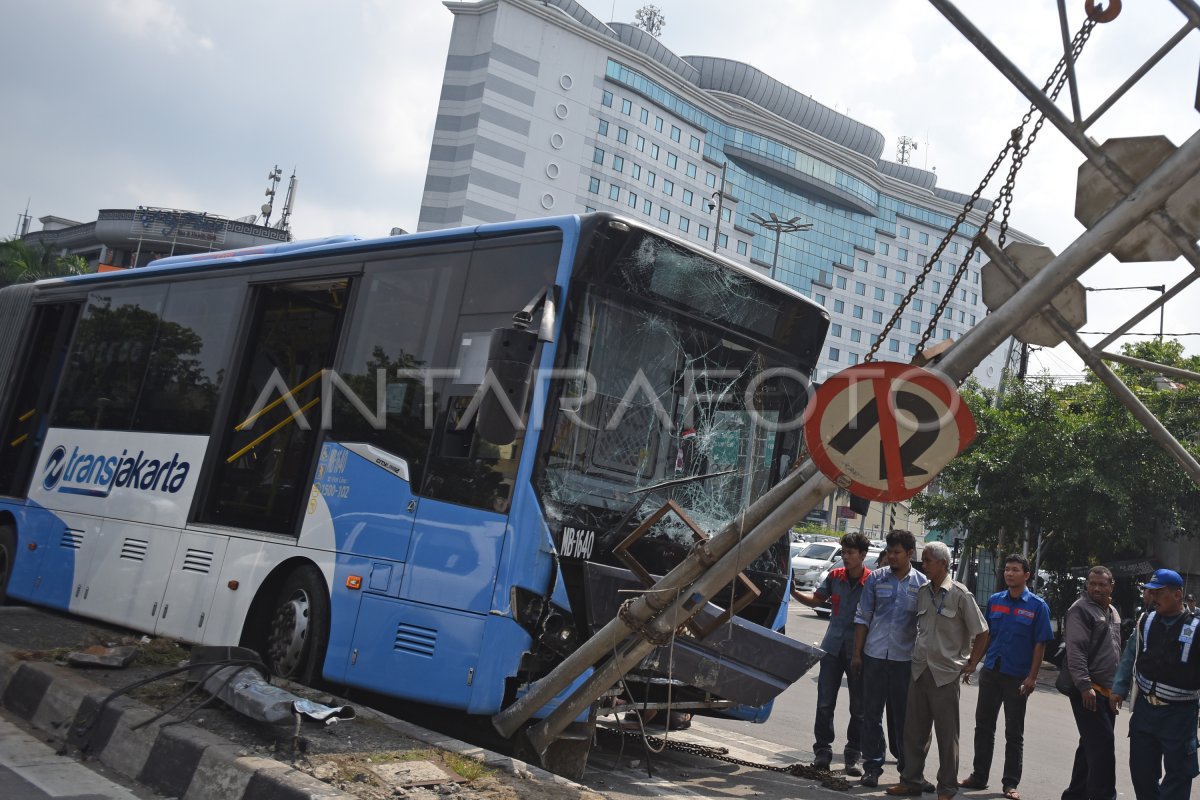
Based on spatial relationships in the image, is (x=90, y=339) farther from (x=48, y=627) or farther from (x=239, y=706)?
(x=239, y=706)

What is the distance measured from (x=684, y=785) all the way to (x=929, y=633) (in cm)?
211

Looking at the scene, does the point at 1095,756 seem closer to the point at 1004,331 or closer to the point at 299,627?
the point at 1004,331

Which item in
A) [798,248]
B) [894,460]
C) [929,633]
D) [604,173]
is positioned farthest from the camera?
[798,248]

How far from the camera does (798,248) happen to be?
9444cm

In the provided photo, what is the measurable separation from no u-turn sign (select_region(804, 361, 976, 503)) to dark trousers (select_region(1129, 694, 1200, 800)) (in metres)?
3.56

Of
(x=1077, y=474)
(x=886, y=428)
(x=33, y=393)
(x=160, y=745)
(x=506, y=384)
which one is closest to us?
(x=886, y=428)

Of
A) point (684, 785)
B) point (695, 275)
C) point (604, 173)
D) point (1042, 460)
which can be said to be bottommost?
point (684, 785)

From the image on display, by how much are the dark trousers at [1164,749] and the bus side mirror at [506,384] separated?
4.48 m

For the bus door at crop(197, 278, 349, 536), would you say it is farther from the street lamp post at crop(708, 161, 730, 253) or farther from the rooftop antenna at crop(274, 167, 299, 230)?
the rooftop antenna at crop(274, 167, 299, 230)

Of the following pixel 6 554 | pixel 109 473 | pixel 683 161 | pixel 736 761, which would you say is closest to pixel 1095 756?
pixel 736 761

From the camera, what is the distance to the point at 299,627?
6.71 m

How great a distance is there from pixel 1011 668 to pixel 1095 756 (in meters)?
1.00

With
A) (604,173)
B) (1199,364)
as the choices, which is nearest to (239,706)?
(1199,364)

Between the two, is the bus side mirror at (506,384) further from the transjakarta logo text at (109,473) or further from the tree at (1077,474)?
the tree at (1077,474)
